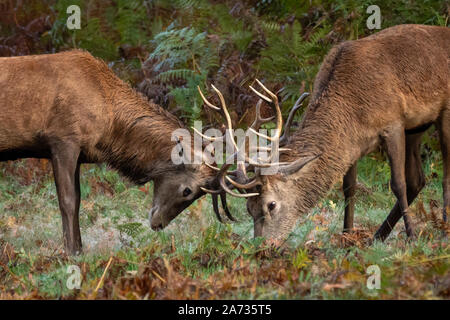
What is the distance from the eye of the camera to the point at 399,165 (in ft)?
25.3

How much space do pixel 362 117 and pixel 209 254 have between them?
88.8 inches

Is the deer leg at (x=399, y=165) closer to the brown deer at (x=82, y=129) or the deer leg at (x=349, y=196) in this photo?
the deer leg at (x=349, y=196)

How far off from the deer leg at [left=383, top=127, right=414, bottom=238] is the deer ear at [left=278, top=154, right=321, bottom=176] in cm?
79

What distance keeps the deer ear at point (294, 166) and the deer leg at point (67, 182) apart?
2.12m

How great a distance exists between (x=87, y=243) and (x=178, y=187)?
1309mm

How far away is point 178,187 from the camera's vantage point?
308 inches

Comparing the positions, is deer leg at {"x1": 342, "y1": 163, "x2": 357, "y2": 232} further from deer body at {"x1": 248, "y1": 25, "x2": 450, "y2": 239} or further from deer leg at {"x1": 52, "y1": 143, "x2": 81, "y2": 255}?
deer leg at {"x1": 52, "y1": 143, "x2": 81, "y2": 255}

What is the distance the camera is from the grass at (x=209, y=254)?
210 inches

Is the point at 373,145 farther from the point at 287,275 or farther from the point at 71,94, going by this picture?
the point at 71,94

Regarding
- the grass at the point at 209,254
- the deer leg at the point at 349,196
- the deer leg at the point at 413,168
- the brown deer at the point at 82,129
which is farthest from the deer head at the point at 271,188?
the deer leg at the point at 413,168

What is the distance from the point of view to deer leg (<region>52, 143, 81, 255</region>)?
756cm
